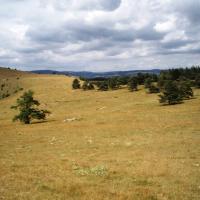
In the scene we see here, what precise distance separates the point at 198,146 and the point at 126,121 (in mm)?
24656

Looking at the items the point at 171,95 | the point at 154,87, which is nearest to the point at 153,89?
the point at 154,87

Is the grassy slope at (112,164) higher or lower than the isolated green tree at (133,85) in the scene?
lower

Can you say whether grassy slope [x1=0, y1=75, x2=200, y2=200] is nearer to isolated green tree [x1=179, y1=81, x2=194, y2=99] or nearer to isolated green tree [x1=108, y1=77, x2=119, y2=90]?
isolated green tree [x1=179, y1=81, x2=194, y2=99]

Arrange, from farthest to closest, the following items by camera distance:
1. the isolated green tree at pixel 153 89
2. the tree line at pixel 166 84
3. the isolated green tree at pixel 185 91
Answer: the isolated green tree at pixel 153 89 → the isolated green tree at pixel 185 91 → the tree line at pixel 166 84

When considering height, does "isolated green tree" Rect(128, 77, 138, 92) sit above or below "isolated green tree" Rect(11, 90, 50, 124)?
above

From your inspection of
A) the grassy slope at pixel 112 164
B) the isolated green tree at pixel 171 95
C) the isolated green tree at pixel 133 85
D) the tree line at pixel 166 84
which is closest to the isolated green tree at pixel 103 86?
the tree line at pixel 166 84

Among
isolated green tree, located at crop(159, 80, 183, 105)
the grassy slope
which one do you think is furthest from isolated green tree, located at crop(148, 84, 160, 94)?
the grassy slope

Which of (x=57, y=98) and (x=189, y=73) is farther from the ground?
(x=189, y=73)

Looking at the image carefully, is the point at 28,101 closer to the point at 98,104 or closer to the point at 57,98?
the point at 98,104

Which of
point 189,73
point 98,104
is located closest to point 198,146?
point 98,104

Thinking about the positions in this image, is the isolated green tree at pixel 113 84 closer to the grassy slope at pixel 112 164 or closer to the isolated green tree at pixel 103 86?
the isolated green tree at pixel 103 86

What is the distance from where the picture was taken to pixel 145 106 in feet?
238

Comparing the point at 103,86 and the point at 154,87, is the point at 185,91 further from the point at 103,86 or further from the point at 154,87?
the point at 103,86

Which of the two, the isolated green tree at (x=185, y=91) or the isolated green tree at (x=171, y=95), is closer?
the isolated green tree at (x=171, y=95)
